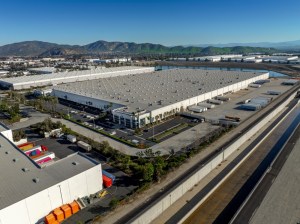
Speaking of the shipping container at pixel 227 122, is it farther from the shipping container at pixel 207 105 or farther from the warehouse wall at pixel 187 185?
the shipping container at pixel 207 105

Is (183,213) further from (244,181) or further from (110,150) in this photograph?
(110,150)

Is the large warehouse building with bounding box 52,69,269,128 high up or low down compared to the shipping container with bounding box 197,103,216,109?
up

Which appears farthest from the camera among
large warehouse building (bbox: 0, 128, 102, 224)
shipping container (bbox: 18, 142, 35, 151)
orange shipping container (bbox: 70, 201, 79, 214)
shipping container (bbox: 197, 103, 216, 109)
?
shipping container (bbox: 197, 103, 216, 109)

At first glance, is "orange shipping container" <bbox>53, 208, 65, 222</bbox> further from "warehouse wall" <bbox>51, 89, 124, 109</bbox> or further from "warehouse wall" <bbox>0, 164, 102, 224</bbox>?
"warehouse wall" <bbox>51, 89, 124, 109</bbox>

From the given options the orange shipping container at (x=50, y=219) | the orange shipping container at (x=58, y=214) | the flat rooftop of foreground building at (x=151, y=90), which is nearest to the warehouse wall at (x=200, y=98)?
the flat rooftop of foreground building at (x=151, y=90)

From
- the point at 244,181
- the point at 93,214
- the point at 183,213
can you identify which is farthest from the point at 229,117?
the point at 93,214

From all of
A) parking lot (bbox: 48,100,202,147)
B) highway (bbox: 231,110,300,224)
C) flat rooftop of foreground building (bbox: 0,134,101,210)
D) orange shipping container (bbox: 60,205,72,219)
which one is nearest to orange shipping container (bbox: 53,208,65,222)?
Answer: orange shipping container (bbox: 60,205,72,219)
